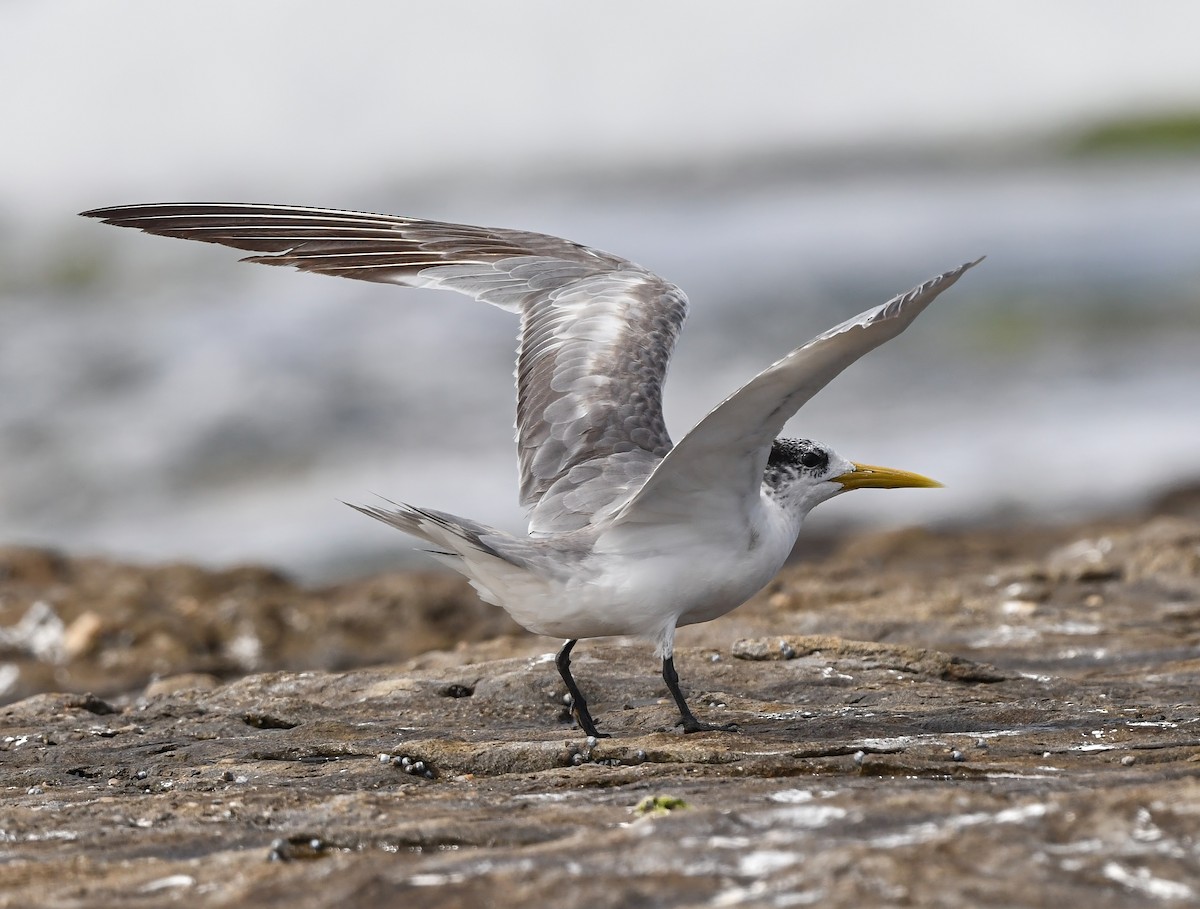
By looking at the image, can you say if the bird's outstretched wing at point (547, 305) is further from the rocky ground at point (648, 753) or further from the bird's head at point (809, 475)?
the rocky ground at point (648, 753)

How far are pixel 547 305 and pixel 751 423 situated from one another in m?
2.48

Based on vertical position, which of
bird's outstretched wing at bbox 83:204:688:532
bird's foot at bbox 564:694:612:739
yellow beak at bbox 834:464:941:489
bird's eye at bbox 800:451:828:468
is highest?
bird's outstretched wing at bbox 83:204:688:532

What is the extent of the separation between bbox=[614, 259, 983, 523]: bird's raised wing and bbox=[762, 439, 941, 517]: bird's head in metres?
0.54

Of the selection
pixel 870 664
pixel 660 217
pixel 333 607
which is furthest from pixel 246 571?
pixel 660 217

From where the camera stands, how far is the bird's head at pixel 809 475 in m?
6.21

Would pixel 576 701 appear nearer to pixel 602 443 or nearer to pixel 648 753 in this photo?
pixel 648 753

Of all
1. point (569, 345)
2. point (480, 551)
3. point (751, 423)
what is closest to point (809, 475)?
point (751, 423)

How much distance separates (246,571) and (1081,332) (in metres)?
13.7

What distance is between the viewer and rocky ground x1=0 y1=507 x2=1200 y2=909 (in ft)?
11.1

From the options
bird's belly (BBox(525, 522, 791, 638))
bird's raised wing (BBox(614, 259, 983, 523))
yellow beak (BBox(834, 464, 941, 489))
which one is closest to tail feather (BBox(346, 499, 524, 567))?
bird's belly (BBox(525, 522, 791, 638))

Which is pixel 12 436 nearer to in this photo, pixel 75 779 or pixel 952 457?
pixel 952 457

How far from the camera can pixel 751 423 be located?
16.7 ft

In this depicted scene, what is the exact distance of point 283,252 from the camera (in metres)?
6.97

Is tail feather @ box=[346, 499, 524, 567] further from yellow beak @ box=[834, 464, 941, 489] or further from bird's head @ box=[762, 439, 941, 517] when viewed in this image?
yellow beak @ box=[834, 464, 941, 489]
